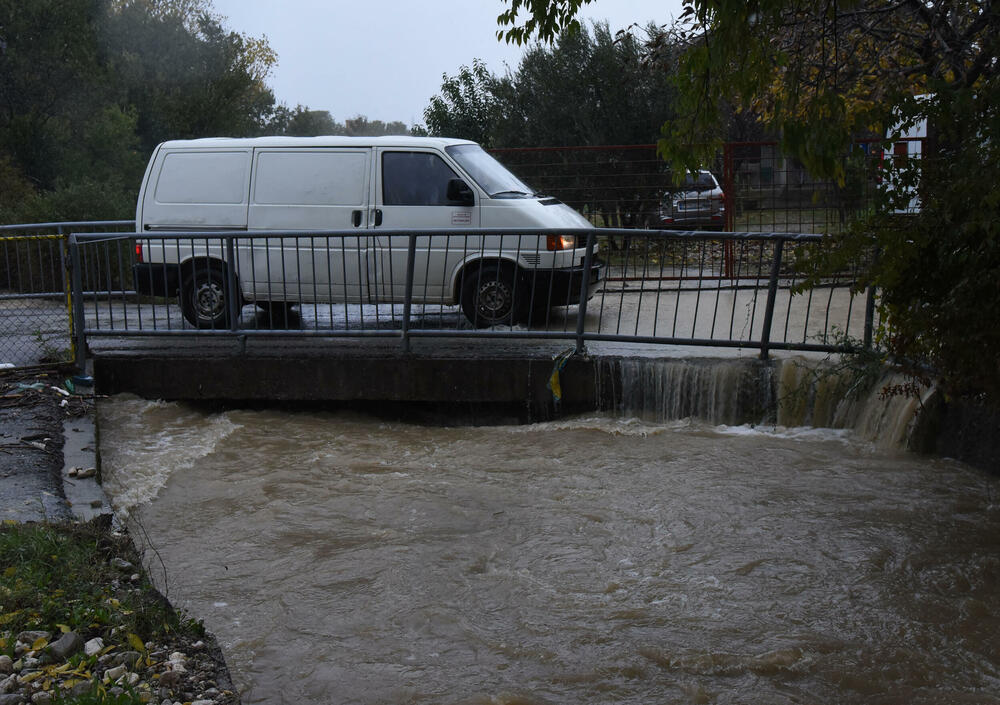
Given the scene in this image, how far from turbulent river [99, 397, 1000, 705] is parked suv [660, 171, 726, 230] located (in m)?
7.44

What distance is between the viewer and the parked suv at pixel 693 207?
1493cm

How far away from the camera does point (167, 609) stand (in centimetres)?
443

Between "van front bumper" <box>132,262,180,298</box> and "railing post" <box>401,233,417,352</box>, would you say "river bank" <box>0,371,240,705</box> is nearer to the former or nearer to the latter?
"railing post" <box>401,233,417,352</box>

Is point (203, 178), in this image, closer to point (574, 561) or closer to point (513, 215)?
point (513, 215)

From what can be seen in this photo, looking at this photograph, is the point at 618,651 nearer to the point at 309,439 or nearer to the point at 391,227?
the point at 309,439

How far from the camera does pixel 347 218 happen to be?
392 inches

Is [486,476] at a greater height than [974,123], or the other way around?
[974,123]

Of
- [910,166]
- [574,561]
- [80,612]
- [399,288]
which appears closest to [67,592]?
[80,612]

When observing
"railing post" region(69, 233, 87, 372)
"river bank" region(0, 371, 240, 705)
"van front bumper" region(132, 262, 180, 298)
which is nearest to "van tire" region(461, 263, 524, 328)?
"van front bumper" region(132, 262, 180, 298)

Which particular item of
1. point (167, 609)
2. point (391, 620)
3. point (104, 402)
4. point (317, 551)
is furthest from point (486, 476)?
point (104, 402)

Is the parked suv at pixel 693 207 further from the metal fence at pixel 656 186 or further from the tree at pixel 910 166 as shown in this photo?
the tree at pixel 910 166

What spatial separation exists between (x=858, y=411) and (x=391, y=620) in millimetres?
4301

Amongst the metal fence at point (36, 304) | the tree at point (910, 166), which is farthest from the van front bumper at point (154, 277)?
the tree at point (910, 166)

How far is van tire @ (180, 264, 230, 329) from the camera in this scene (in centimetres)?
980
